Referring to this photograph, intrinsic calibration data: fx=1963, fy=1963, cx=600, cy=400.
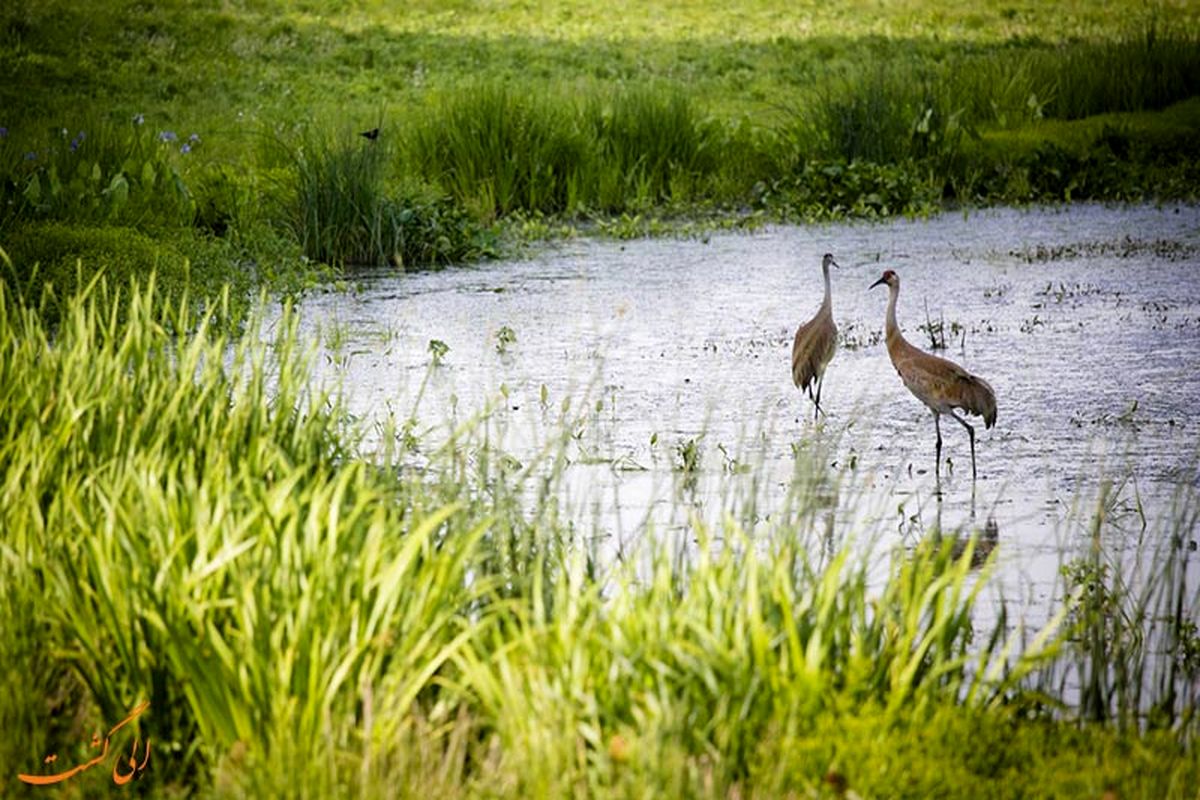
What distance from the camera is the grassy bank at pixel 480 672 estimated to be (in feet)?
13.4

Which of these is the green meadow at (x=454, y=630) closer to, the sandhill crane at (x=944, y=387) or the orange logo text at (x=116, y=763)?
the orange logo text at (x=116, y=763)

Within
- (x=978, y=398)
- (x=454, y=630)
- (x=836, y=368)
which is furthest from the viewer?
(x=836, y=368)

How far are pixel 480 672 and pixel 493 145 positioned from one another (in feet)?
41.5

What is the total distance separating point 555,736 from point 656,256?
10754 mm

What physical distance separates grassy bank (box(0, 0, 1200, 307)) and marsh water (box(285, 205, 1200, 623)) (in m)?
0.74

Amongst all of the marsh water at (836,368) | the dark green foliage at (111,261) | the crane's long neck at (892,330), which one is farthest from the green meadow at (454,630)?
the dark green foliage at (111,261)

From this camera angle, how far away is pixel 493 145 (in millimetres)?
16500

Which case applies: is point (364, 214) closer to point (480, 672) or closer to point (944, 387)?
point (944, 387)

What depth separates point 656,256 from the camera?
14.6 metres

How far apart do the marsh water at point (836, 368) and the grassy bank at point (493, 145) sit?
29.0 inches


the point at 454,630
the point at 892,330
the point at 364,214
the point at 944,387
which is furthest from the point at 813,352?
the point at 364,214

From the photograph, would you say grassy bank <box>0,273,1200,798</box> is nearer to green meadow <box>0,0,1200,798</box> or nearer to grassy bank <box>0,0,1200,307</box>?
green meadow <box>0,0,1200,798</box>

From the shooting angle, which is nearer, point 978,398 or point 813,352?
point 978,398

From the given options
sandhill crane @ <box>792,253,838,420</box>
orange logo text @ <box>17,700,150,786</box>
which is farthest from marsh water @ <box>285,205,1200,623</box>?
orange logo text @ <box>17,700,150,786</box>
